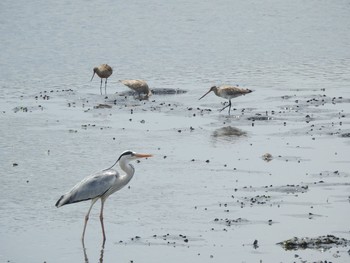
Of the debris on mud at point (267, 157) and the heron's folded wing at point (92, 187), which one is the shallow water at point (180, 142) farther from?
the heron's folded wing at point (92, 187)

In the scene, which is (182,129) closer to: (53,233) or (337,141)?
(337,141)

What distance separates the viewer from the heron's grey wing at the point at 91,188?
18906 millimetres

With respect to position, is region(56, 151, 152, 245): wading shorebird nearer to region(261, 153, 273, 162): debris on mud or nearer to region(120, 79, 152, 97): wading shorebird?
region(261, 153, 273, 162): debris on mud

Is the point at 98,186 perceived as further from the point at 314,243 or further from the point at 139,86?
the point at 139,86

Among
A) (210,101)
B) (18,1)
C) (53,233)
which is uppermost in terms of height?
(18,1)

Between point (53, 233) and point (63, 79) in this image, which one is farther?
point (63, 79)

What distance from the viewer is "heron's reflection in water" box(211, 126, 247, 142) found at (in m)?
27.6

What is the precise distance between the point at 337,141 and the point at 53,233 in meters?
10.0

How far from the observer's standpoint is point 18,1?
67.0 metres

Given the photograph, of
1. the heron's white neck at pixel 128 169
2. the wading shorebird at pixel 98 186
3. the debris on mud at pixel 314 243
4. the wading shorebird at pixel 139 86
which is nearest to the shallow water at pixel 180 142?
the debris on mud at pixel 314 243

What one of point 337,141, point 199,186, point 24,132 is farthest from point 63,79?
point 199,186

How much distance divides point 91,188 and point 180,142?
8.01 m

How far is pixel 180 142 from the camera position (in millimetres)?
26984

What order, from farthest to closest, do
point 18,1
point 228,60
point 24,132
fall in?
point 18,1
point 228,60
point 24,132
